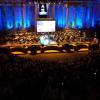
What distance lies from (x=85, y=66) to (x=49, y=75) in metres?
1.69

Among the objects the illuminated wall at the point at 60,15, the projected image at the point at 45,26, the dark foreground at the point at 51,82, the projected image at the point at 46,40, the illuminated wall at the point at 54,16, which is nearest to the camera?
the dark foreground at the point at 51,82

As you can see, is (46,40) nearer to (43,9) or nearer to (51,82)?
(43,9)

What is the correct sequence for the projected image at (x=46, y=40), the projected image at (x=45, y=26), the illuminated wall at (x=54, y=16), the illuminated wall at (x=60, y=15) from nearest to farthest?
the projected image at (x=46, y=40), the illuminated wall at (x=54, y=16), the projected image at (x=45, y=26), the illuminated wall at (x=60, y=15)

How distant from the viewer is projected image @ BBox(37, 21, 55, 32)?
22.8 meters

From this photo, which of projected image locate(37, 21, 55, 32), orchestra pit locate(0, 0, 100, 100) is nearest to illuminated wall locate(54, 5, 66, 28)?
orchestra pit locate(0, 0, 100, 100)

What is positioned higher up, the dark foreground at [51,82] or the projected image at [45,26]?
the projected image at [45,26]

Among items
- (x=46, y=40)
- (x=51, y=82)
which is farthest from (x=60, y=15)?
(x=51, y=82)

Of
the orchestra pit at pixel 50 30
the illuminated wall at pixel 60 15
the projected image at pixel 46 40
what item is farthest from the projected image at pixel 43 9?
the projected image at pixel 46 40

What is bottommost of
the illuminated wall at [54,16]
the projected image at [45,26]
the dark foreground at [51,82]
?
the dark foreground at [51,82]

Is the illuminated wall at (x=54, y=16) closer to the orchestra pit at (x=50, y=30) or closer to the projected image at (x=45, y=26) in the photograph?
the orchestra pit at (x=50, y=30)

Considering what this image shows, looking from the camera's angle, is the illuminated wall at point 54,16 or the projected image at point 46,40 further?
the illuminated wall at point 54,16

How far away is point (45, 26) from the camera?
22875 millimetres

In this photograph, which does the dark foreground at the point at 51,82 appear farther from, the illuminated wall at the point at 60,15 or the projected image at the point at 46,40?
the illuminated wall at the point at 60,15

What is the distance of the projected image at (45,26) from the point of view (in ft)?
74.8
